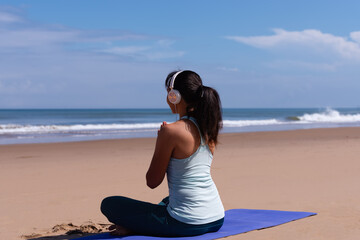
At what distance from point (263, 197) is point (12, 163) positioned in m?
5.76

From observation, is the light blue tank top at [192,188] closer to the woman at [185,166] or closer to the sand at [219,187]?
the woman at [185,166]

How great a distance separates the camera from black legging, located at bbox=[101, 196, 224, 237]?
342 centimetres

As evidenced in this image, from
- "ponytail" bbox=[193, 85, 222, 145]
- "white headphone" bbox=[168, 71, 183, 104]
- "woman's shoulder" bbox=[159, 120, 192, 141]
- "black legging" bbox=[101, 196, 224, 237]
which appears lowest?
"black legging" bbox=[101, 196, 224, 237]

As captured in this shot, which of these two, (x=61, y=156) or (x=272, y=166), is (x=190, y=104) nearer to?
(x=272, y=166)

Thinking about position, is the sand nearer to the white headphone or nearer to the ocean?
the white headphone

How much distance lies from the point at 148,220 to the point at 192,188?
1.52 feet

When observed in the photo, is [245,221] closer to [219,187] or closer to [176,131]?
[176,131]

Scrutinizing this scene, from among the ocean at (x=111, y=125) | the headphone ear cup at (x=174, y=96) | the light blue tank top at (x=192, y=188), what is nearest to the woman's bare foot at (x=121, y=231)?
the light blue tank top at (x=192, y=188)

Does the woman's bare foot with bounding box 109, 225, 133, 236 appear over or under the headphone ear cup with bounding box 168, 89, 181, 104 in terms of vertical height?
under

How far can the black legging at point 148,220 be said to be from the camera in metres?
3.42

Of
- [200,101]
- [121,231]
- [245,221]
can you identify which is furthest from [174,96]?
[245,221]

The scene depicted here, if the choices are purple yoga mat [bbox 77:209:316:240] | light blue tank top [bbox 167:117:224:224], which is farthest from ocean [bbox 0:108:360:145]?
light blue tank top [bbox 167:117:224:224]

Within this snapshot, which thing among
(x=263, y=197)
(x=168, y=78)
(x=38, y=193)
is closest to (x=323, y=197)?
(x=263, y=197)

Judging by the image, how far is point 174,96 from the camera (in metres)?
3.23
